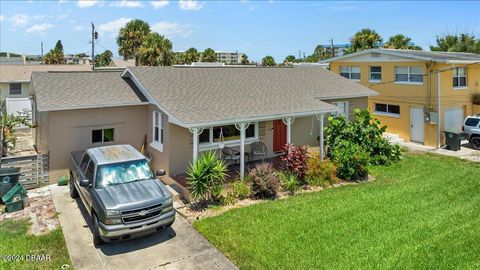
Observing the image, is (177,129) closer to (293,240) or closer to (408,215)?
(293,240)

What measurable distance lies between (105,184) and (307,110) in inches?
360

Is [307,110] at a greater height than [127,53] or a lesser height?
lesser

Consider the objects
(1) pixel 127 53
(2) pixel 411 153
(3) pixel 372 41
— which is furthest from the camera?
(1) pixel 127 53

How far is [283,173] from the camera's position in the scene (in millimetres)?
14320

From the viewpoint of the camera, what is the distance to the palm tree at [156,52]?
42.1 metres

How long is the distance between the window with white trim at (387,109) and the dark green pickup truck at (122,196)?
64.6 feet

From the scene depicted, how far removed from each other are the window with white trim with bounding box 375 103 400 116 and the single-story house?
813cm

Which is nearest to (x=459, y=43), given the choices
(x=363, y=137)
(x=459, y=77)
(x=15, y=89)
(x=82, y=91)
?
(x=459, y=77)

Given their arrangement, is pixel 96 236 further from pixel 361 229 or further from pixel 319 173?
pixel 319 173

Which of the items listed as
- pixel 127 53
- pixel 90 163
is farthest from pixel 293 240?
pixel 127 53

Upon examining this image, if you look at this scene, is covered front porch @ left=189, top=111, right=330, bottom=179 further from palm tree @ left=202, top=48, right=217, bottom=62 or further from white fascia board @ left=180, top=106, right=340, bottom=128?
palm tree @ left=202, top=48, right=217, bottom=62

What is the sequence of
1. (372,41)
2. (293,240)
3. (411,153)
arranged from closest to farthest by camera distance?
(293,240) < (411,153) < (372,41)

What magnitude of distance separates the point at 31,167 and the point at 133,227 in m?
8.01

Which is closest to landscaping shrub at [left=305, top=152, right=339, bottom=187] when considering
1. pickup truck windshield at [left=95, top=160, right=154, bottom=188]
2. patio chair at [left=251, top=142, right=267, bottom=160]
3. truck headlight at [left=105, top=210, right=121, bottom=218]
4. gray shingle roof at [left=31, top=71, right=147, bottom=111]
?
patio chair at [left=251, top=142, right=267, bottom=160]
